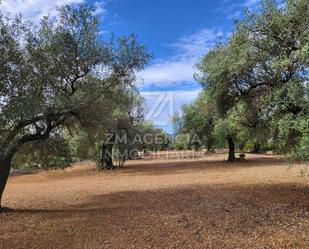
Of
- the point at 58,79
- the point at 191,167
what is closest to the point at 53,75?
the point at 58,79

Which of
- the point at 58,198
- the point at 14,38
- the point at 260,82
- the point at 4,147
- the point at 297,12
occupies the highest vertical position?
the point at 297,12

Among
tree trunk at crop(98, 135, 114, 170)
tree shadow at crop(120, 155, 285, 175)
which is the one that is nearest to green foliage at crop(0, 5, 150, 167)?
tree shadow at crop(120, 155, 285, 175)

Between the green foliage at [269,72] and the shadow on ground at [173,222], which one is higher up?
the green foliage at [269,72]

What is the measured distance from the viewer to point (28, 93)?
10109 mm

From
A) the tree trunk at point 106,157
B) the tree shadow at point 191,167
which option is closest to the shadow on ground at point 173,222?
the tree shadow at point 191,167

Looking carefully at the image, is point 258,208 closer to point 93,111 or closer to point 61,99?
point 93,111

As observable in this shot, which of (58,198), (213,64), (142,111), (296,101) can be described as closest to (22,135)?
(58,198)

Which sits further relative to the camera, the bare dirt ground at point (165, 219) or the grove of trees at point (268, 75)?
the grove of trees at point (268, 75)

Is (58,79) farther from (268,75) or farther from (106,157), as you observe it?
(106,157)

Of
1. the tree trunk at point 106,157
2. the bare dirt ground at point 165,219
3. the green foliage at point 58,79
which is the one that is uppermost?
the green foliage at point 58,79

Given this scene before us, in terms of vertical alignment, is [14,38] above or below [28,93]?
above

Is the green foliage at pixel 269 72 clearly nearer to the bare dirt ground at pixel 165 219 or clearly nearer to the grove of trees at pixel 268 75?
the grove of trees at pixel 268 75

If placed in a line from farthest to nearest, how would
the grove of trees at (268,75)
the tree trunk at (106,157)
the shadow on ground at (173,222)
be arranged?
the tree trunk at (106,157), the grove of trees at (268,75), the shadow on ground at (173,222)

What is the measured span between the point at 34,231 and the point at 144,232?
272 centimetres
